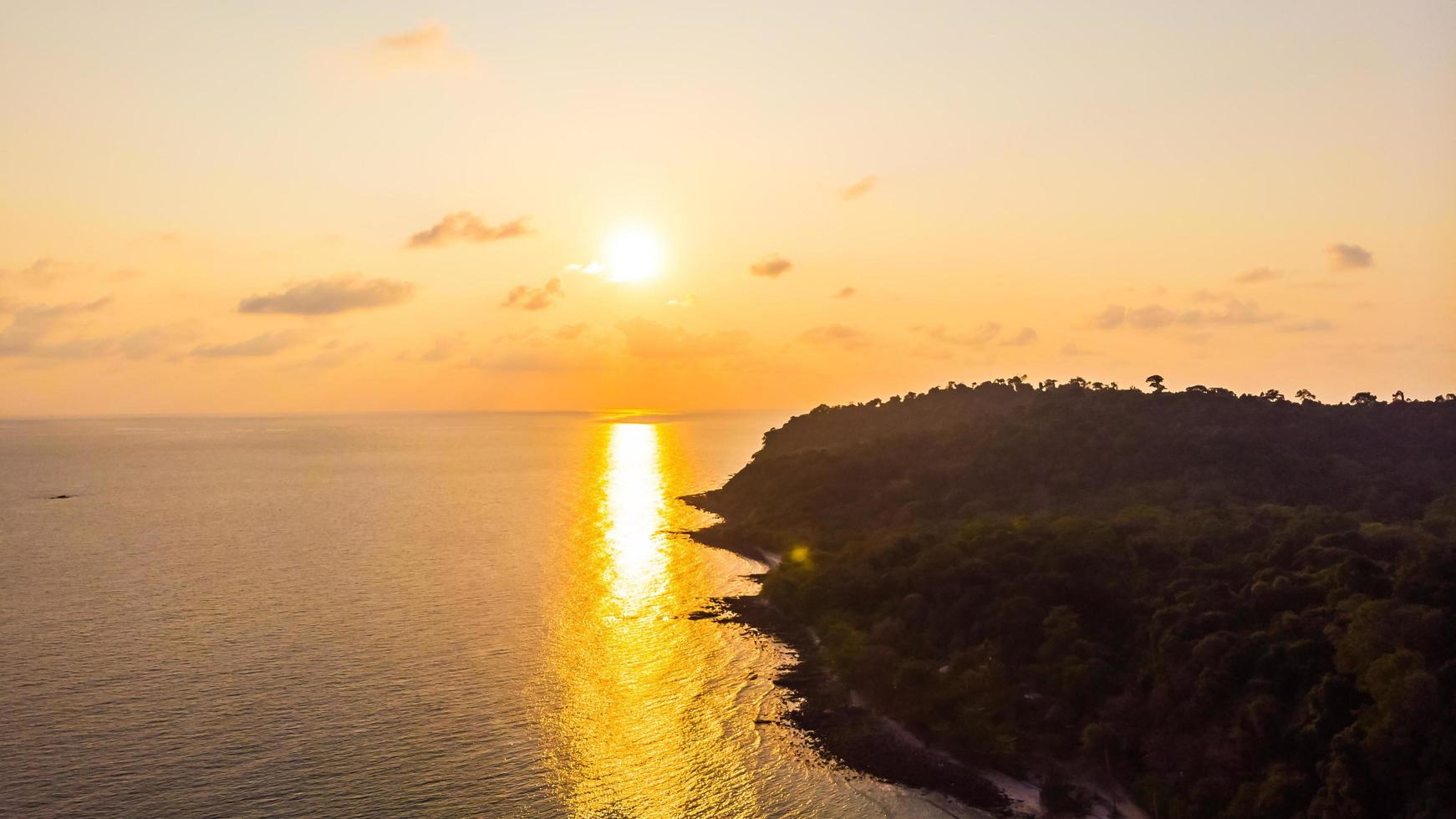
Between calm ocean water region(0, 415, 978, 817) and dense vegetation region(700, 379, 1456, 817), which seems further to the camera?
calm ocean water region(0, 415, 978, 817)

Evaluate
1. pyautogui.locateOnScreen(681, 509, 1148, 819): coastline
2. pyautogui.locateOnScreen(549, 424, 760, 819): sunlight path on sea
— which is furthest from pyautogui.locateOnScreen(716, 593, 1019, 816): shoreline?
pyautogui.locateOnScreen(549, 424, 760, 819): sunlight path on sea

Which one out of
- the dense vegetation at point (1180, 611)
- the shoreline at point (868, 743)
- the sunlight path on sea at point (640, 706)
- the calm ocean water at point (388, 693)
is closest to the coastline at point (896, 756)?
the shoreline at point (868, 743)

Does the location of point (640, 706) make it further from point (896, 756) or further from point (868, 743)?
point (896, 756)

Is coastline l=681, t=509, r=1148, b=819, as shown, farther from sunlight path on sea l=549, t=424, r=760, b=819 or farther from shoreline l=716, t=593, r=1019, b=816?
sunlight path on sea l=549, t=424, r=760, b=819

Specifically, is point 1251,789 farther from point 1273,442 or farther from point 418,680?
point 1273,442

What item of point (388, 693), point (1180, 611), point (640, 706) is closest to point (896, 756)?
point (640, 706)

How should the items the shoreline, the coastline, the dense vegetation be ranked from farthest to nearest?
1. the shoreline
2. the coastline
3. the dense vegetation

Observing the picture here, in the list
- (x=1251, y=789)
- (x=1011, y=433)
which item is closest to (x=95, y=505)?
(x=1011, y=433)

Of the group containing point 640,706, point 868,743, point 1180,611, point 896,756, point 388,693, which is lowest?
point 896,756

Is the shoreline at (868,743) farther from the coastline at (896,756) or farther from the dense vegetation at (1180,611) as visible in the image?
the dense vegetation at (1180,611)
